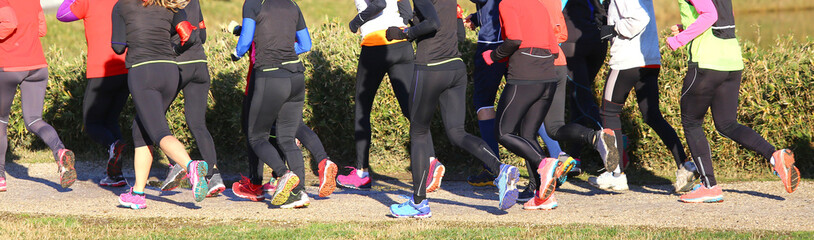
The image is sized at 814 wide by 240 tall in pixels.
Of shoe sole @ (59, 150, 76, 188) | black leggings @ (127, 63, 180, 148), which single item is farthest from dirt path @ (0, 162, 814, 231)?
black leggings @ (127, 63, 180, 148)

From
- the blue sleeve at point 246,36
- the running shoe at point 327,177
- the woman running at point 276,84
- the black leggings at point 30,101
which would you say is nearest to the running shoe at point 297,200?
the woman running at point 276,84

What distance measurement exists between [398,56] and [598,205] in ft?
6.72

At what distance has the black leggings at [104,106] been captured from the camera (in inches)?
303

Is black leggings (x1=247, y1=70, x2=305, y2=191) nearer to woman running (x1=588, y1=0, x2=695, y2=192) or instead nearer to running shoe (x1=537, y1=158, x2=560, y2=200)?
running shoe (x1=537, y1=158, x2=560, y2=200)

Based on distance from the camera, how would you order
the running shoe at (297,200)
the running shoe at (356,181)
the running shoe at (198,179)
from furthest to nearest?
the running shoe at (356,181) < the running shoe at (297,200) < the running shoe at (198,179)

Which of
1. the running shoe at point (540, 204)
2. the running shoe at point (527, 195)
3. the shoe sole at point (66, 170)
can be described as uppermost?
the shoe sole at point (66, 170)

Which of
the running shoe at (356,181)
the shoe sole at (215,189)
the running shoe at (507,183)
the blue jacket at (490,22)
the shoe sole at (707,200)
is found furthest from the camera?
the running shoe at (356,181)

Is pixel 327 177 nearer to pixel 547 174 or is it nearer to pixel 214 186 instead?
pixel 214 186

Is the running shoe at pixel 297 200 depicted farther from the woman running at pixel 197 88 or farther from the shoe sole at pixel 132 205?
the shoe sole at pixel 132 205

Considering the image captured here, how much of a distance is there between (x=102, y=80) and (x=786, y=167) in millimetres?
5279

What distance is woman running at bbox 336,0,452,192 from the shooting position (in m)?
7.72

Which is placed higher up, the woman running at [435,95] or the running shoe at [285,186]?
the woman running at [435,95]

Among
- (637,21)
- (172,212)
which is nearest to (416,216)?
(172,212)

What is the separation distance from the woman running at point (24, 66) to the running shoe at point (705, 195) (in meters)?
4.83
